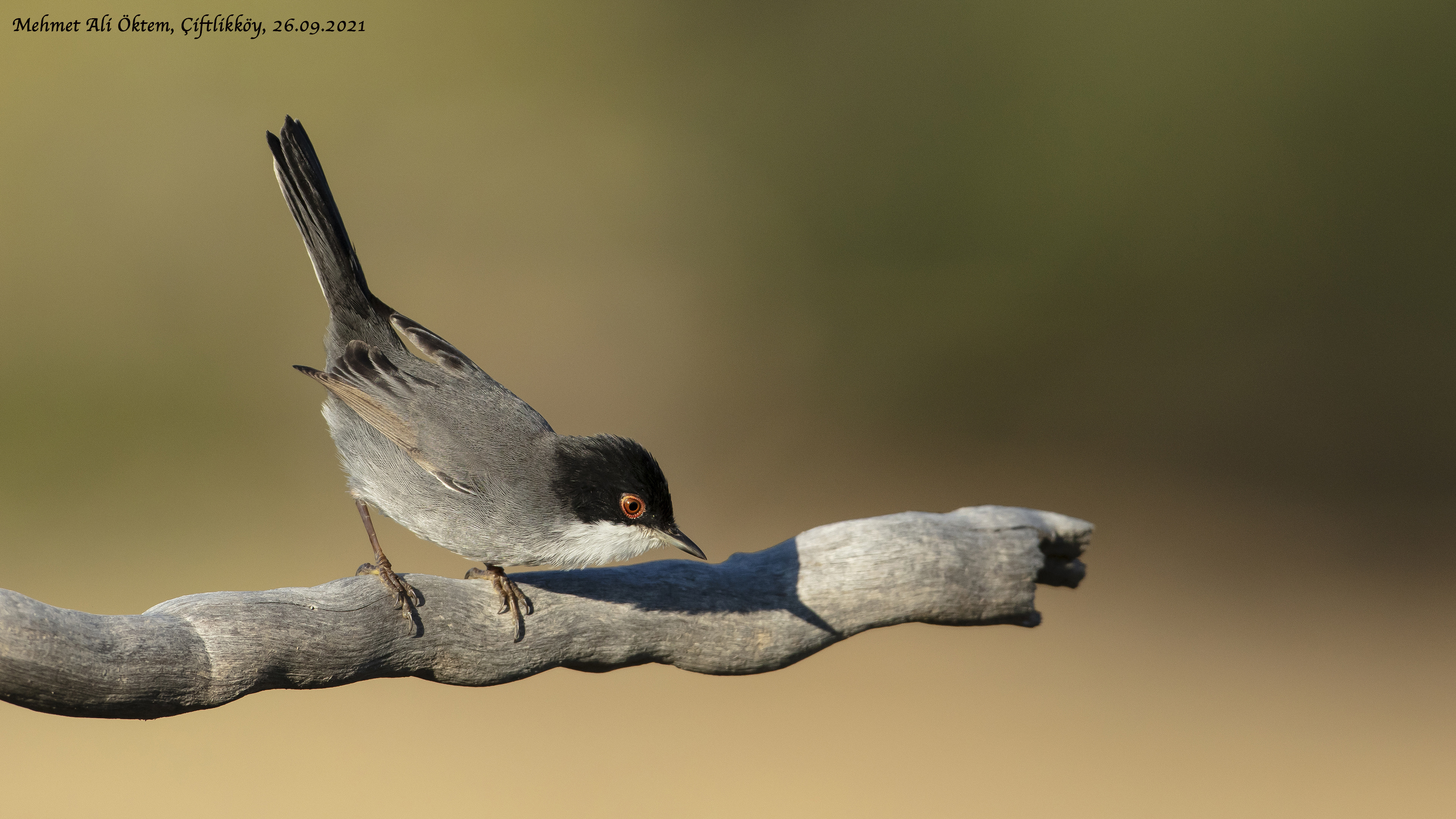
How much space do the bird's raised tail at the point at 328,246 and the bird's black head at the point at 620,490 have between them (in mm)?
1199

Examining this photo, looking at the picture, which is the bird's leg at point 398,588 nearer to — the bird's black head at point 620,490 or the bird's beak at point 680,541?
the bird's black head at point 620,490

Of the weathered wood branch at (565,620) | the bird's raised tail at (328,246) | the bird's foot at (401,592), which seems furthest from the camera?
the bird's raised tail at (328,246)

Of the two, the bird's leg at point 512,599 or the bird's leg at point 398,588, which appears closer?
the bird's leg at point 398,588

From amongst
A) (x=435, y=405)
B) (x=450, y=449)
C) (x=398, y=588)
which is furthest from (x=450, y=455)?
(x=398, y=588)

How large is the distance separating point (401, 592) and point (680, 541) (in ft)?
3.10

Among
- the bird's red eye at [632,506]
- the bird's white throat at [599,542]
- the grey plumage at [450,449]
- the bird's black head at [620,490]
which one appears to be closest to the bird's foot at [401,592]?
the grey plumage at [450,449]

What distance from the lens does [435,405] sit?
3805 millimetres

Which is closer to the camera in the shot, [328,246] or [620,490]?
[620,490]

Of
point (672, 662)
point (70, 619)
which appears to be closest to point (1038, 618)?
point (672, 662)

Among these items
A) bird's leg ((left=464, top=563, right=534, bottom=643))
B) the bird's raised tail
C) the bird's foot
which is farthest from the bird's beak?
the bird's raised tail

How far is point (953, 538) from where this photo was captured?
415 centimetres

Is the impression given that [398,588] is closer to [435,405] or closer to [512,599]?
[512,599]

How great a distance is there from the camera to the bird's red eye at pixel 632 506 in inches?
132

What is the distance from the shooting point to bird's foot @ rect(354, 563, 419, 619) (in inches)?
131
